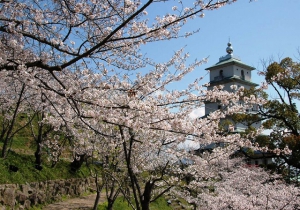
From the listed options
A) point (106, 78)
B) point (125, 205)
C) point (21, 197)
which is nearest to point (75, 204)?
point (125, 205)

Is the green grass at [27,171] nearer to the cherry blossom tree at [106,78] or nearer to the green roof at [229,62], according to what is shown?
the cherry blossom tree at [106,78]

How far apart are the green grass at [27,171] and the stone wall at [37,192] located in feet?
0.70

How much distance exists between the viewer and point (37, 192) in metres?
9.84

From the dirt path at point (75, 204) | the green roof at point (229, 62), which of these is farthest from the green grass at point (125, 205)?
the green roof at point (229, 62)

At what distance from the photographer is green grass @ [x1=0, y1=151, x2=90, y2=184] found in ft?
29.8

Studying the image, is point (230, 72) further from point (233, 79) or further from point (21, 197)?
point (21, 197)

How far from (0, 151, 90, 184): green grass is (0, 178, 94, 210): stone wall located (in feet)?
0.70

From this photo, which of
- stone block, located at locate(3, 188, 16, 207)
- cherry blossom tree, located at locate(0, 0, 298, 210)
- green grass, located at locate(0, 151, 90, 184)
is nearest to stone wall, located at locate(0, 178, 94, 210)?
stone block, located at locate(3, 188, 16, 207)

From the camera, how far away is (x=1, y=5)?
4387 millimetres

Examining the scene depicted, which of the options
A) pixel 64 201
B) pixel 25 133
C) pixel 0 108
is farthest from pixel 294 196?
pixel 25 133

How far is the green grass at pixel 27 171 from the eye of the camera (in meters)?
9.07

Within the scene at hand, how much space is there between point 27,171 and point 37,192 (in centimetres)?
85

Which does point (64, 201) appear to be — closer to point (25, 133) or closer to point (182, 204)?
point (25, 133)

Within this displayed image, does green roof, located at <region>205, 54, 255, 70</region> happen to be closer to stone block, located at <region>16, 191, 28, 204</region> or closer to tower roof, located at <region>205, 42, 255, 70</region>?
tower roof, located at <region>205, 42, 255, 70</region>
